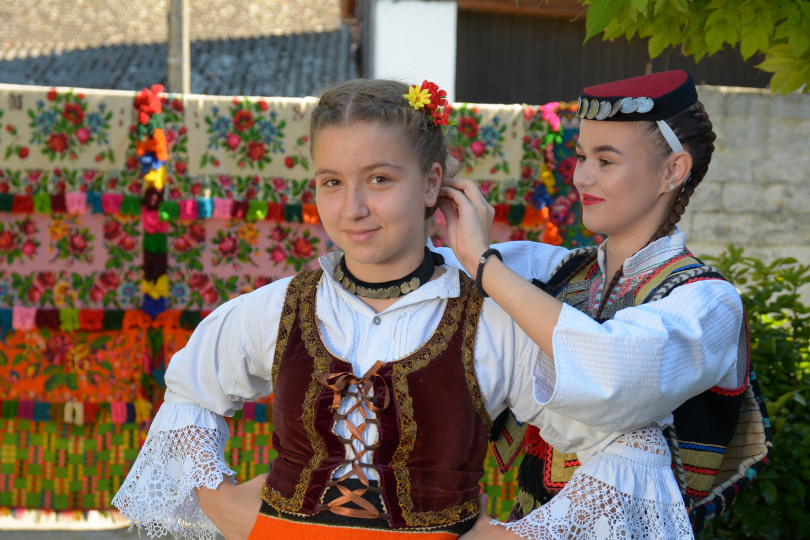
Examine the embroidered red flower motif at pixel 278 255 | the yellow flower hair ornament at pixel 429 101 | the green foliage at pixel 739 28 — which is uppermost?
the green foliage at pixel 739 28

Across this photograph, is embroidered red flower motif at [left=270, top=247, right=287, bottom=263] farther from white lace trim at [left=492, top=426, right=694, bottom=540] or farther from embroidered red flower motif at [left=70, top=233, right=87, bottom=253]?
white lace trim at [left=492, top=426, right=694, bottom=540]

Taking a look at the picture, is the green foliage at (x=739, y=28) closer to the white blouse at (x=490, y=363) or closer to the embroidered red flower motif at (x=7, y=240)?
the white blouse at (x=490, y=363)

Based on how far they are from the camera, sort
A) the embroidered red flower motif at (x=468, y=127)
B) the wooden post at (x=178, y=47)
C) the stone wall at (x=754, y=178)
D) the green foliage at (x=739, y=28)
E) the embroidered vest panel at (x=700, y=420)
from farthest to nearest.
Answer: the wooden post at (x=178, y=47) → the stone wall at (x=754, y=178) → the embroidered red flower motif at (x=468, y=127) → the green foliage at (x=739, y=28) → the embroidered vest panel at (x=700, y=420)

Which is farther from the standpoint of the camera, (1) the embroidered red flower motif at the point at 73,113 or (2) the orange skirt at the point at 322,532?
(1) the embroidered red flower motif at the point at 73,113

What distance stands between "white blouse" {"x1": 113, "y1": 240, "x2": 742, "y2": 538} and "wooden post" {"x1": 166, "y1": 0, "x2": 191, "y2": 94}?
4410 mm

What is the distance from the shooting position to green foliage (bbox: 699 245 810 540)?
3170 mm

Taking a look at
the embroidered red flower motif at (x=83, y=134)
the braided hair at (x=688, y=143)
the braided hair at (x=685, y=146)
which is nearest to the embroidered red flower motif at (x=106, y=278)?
the embroidered red flower motif at (x=83, y=134)

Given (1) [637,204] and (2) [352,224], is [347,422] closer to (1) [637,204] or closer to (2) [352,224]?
(2) [352,224]

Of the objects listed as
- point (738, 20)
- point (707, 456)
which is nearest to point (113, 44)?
point (738, 20)

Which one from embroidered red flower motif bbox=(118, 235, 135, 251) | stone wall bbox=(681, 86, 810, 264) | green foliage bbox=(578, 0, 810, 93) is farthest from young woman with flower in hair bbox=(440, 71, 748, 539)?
stone wall bbox=(681, 86, 810, 264)

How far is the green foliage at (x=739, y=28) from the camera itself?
256 cm

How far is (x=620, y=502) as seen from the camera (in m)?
1.55

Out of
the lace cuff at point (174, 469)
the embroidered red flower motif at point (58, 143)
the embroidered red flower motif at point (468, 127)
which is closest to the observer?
the lace cuff at point (174, 469)

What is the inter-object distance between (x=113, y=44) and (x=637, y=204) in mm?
15320
